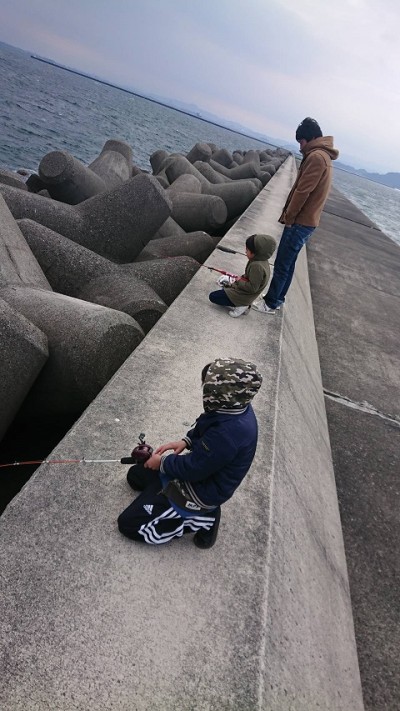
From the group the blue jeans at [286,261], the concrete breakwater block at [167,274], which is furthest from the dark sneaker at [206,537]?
the concrete breakwater block at [167,274]

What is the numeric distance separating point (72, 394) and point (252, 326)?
1.64 metres

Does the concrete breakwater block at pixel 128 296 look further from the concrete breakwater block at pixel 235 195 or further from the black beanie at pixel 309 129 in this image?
the concrete breakwater block at pixel 235 195

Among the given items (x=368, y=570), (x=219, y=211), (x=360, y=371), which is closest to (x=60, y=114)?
(x=219, y=211)

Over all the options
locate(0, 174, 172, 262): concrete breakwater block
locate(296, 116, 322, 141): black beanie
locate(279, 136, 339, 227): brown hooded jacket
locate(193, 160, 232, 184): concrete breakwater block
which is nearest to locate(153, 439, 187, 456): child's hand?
locate(279, 136, 339, 227): brown hooded jacket

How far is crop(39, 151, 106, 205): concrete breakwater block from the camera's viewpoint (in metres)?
8.28

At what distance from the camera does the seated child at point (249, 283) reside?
13.4 feet

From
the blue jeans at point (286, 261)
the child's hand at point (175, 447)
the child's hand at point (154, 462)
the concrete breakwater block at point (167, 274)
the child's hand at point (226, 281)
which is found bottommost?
the concrete breakwater block at point (167, 274)

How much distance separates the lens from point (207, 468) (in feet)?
6.29

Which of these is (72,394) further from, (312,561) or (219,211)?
(219,211)

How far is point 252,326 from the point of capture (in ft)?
14.0

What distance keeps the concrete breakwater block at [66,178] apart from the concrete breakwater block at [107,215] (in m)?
2.07

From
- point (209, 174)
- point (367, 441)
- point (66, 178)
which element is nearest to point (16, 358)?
point (367, 441)

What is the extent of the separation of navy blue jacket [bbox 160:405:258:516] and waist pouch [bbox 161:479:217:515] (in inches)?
0.8

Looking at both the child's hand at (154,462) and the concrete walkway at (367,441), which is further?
the concrete walkway at (367,441)
